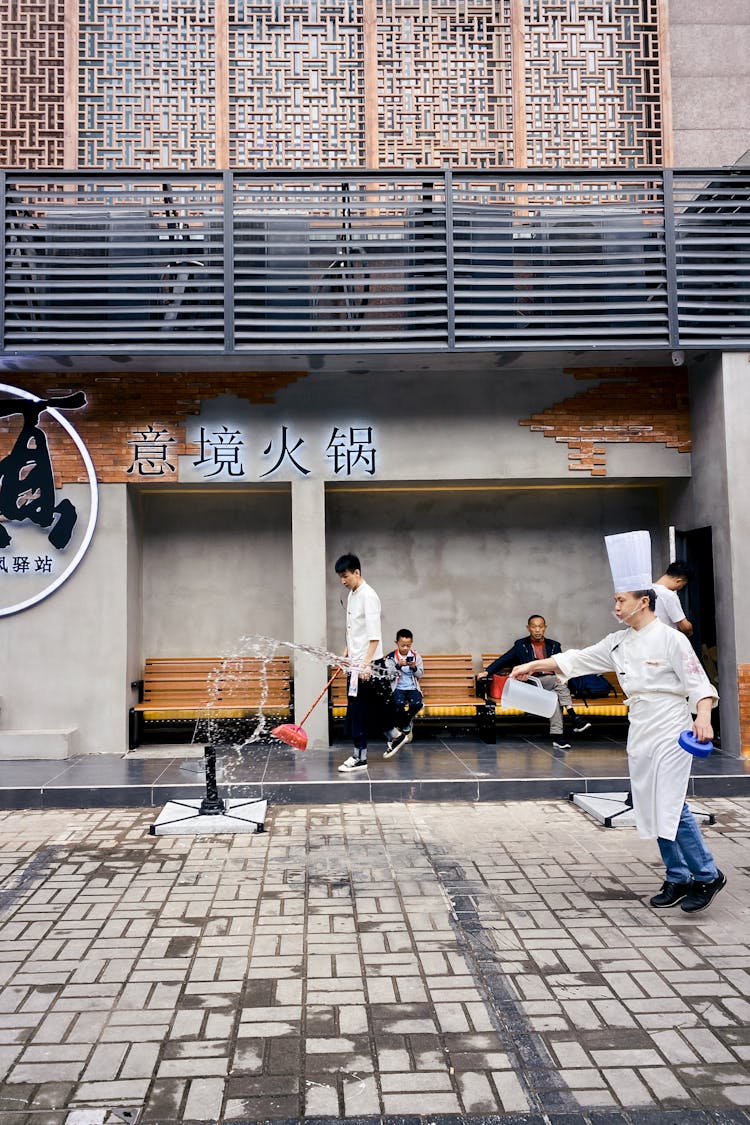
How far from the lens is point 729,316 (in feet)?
27.7

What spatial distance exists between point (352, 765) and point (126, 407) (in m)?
4.55

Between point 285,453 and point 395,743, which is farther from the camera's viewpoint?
point 285,453

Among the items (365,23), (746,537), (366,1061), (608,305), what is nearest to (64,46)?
(365,23)

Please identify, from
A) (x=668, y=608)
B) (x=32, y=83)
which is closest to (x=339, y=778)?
(x=668, y=608)

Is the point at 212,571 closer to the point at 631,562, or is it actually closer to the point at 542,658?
Answer: the point at 542,658

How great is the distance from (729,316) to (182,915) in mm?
7535

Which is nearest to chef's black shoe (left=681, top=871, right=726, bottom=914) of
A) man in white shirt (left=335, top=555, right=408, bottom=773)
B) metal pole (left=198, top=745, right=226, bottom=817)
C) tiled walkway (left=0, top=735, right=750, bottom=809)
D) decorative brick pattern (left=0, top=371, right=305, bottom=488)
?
tiled walkway (left=0, top=735, right=750, bottom=809)

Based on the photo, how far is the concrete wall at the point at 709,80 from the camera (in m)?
9.92

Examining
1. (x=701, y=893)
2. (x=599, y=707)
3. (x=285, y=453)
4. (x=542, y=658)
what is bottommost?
(x=701, y=893)

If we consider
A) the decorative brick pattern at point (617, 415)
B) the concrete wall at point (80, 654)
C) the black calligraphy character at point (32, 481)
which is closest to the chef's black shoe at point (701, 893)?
the decorative brick pattern at point (617, 415)

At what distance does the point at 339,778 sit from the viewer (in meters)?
7.38

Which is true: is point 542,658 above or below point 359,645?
below

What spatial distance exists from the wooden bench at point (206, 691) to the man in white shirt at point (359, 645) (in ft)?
5.68

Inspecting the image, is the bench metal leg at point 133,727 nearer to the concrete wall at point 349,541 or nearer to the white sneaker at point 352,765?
the concrete wall at point 349,541
